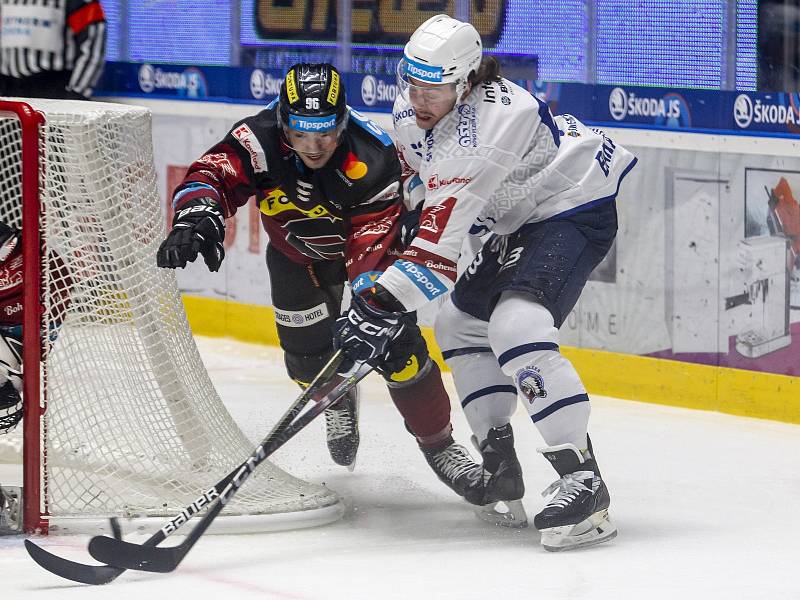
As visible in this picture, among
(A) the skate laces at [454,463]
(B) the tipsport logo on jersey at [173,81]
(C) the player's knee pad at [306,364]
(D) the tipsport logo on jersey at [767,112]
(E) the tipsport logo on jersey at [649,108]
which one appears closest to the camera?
(A) the skate laces at [454,463]

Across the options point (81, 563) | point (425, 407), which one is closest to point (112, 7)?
point (425, 407)

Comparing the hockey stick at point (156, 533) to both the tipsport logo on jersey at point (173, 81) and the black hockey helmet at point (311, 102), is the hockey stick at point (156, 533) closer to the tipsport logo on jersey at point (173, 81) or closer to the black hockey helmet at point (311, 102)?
the black hockey helmet at point (311, 102)

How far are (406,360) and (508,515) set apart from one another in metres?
0.43

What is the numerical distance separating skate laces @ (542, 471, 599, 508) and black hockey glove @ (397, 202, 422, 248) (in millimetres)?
640

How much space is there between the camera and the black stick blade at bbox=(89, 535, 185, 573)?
317 cm

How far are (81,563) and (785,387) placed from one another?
2.48m

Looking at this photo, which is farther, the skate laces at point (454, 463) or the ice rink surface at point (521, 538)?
the skate laces at point (454, 463)

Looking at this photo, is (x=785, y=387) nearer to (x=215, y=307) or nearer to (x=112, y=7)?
(x=215, y=307)

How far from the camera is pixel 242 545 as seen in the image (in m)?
3.47

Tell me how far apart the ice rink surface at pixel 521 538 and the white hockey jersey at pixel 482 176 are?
22.5 inches

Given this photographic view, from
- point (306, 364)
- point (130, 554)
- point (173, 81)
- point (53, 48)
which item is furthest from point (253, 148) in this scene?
point (53, 48)

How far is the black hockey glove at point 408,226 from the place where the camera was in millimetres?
3693

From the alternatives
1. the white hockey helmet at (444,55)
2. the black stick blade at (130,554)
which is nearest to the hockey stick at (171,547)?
the black stick blade at (130,554)

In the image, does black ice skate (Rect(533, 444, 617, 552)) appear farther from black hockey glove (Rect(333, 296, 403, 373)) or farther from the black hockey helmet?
the black hockey helmet
